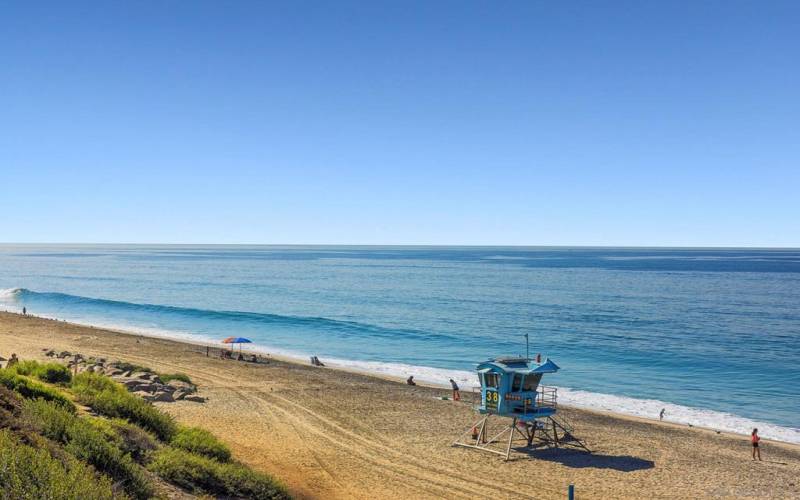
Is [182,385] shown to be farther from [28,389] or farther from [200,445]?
[200,445]

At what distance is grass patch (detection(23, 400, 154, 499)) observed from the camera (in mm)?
11414

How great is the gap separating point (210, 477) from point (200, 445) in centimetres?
231

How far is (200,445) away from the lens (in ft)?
53.2

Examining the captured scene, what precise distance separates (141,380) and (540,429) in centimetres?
1790

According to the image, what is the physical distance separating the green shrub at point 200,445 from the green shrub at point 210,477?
0.66 metres

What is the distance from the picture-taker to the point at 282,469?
1978cm

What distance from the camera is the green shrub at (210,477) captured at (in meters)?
13.4

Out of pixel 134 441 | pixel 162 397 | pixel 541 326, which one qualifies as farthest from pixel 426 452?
pixel 541 326

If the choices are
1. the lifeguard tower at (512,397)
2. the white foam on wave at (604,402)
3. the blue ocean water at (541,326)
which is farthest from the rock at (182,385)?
the blue ocean water at (541,326)

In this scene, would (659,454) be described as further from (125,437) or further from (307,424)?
(125,437)

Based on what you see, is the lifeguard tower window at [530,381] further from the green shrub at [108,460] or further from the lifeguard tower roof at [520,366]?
the green shrub at [108,460]

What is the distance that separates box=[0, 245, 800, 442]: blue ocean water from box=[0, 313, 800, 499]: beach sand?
7.22 m

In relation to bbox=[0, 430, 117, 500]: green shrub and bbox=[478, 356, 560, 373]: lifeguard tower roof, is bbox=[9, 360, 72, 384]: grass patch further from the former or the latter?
bbox=[478, 356, 560, 373]: lifeguard tower roof

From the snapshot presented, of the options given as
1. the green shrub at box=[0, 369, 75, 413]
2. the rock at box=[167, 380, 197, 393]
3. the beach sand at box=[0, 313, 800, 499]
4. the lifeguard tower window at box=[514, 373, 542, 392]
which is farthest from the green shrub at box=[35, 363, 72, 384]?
the lifeguard tower window at box=[514, 373, 542, 392]
